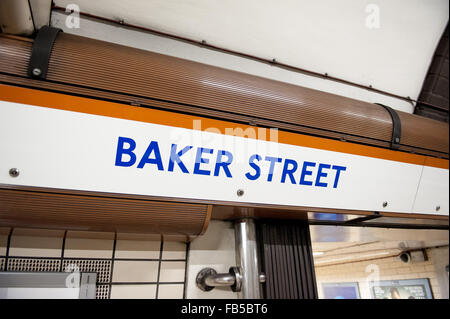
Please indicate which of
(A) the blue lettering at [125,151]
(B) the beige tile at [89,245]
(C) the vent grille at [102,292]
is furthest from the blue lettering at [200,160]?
(C) the vent grille at [102,292]

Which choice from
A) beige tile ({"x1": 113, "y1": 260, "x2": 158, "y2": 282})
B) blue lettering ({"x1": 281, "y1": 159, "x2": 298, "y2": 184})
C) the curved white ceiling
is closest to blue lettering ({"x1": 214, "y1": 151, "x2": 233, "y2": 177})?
blue lettering ({"x1": 281, "y1": 159, "x2": 298, "y2": 184})

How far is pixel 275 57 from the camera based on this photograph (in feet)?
6.77

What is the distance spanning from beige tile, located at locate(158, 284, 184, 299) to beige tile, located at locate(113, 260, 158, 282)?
6cm

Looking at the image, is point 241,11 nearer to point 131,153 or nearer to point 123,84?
point 123,84

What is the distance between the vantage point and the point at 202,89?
1425 millimetres

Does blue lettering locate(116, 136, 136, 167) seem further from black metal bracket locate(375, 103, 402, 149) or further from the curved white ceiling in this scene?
black metal bracket locate(375, 103, 402, 149)

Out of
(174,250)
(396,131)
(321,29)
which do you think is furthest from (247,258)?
(321,29)

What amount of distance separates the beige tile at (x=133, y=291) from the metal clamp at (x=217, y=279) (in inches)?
9.9

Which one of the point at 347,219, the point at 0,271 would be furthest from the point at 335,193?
the point at 0,271

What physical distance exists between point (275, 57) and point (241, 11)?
15.1 inches

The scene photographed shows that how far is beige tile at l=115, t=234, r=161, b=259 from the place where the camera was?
1.57 meters

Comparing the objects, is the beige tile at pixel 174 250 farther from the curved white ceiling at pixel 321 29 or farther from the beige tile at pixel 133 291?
the curved white ceiling at pixel 321 29

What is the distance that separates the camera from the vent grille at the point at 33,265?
4.55 feet

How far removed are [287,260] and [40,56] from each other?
1.60 metres
